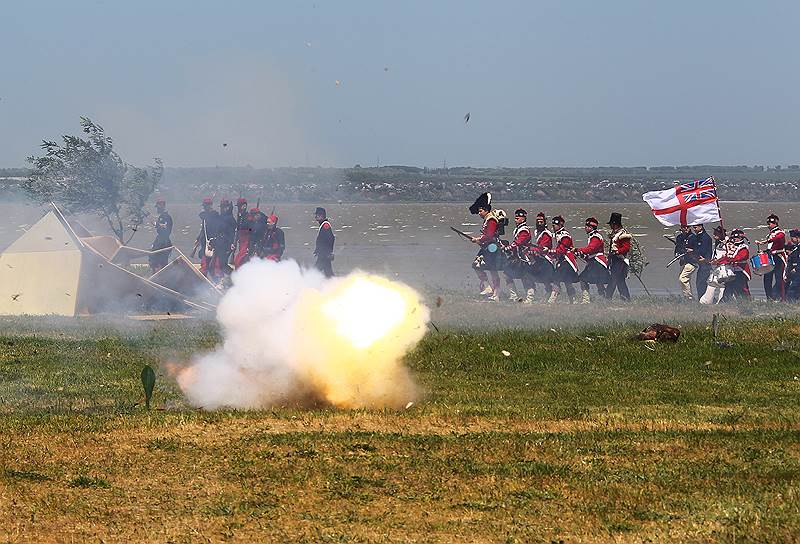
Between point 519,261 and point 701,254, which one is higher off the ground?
point 701,254

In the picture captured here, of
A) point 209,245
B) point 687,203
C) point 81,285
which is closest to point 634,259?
point 687,203

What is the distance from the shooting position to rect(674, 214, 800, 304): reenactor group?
96.0 ft

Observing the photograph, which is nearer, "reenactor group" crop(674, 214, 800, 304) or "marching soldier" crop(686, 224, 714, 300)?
"reenactor group" crop(674, 214, 800, 304)

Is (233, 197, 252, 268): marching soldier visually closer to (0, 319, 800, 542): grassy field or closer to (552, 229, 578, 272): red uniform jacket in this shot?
(552, 229, 578, 272): red uniform jacket

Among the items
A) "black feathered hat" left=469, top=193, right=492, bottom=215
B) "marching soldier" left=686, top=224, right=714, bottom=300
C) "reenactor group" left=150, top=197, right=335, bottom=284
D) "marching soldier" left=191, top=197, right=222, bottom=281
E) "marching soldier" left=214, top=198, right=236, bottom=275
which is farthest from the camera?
"marching soldier" left=214, top=198, right=236, bottom=275

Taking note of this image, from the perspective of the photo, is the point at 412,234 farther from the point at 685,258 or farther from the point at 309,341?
the point at 309,341

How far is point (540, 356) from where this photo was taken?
21.0 meters

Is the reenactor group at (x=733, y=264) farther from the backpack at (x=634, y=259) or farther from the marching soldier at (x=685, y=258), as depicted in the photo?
the backpack at (x=634, y=259)

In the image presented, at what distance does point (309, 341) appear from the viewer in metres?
16.5

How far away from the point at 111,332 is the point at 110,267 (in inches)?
165

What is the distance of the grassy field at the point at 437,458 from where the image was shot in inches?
435

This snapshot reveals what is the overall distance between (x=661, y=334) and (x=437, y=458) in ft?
32.2

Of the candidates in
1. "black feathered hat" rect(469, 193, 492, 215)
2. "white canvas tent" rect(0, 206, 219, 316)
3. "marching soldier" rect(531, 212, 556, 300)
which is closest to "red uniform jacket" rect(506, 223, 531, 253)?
"marching soldier" rect(531, 212, 556, 300)

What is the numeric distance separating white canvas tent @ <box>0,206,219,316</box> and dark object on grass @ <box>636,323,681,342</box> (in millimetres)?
10334
